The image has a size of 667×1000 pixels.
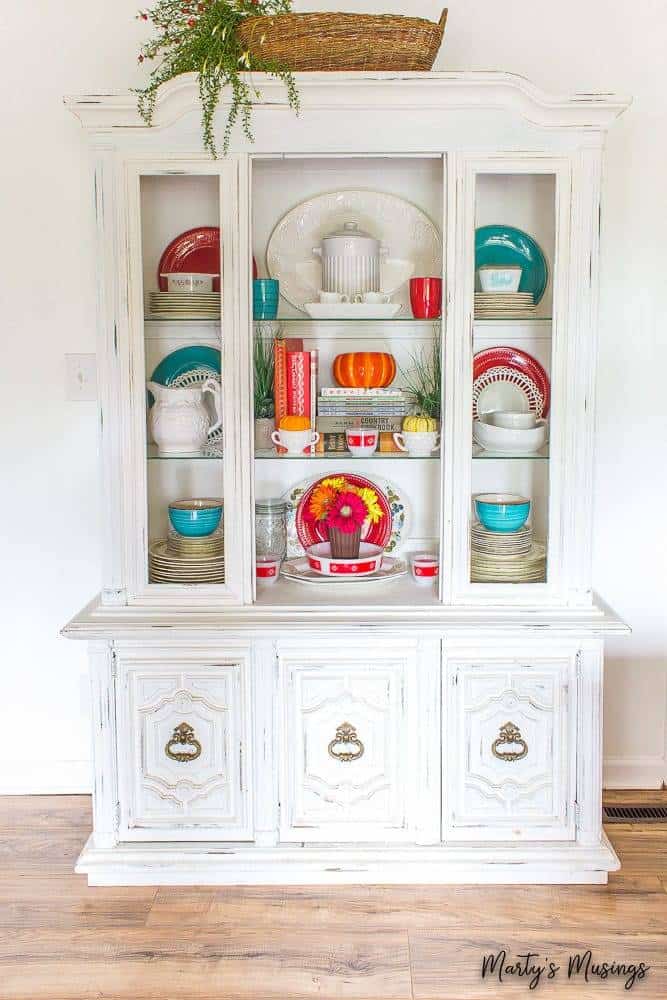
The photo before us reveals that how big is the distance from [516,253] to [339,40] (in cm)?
69

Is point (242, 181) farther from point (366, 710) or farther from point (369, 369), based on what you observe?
point (366, 710)

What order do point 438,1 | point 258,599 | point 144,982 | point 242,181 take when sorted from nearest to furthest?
point 144,982, point 242,181, point 258,599, point 438,1

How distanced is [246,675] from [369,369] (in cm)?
91

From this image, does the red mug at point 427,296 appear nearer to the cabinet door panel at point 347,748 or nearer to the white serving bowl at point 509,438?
the white serving bowl at point 509,438

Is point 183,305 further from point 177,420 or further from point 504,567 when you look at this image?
point 504,567

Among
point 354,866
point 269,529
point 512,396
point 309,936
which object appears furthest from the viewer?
point 269,529

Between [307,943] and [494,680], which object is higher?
[494,680]

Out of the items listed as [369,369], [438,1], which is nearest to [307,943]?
[369,369]

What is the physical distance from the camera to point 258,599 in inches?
100.0

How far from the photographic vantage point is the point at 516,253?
2.50 m

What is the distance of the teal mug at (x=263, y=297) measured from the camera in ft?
8.21

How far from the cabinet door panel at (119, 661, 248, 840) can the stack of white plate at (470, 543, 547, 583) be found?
0.70m

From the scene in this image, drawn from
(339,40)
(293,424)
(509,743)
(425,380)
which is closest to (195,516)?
(293,424)

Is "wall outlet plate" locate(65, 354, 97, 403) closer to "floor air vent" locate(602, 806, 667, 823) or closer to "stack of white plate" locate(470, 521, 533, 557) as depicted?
"stack of white plate" locate(470, 521, 533, 557)
